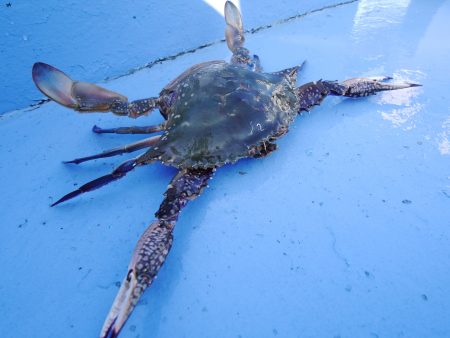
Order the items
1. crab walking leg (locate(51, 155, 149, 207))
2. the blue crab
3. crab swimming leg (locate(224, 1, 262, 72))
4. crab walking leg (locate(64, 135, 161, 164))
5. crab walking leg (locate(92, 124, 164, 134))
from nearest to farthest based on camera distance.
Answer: the blue crab
crab walking leg (locate(51, 155, 149, 207))
crab walking leg (locate(64, 135, 161, 164))
crab walking leg (locate(92, 124, 164, 134))
crab swimming leg (locate(224, 1, 262, 72))

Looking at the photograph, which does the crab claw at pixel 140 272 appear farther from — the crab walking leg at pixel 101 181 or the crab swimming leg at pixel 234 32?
the crab swimming leg at pixel 234 32

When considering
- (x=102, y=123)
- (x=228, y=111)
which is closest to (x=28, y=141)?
(x=102, y=123)

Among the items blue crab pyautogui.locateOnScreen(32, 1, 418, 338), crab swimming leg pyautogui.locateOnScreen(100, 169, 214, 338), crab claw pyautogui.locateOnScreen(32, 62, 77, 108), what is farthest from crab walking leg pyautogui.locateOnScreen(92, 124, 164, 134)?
crab swimming leg pyautogui.locateOnScreen(100, 169, 214, 338)

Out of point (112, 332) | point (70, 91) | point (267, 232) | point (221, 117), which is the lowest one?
point (267, 232)

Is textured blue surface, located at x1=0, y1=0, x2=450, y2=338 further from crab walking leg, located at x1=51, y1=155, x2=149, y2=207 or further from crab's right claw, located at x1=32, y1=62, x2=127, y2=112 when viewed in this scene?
crab's right claw, located at x1=32, y1=62, x2=127, y2=112

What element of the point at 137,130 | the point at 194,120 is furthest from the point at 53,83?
the point at 194,120

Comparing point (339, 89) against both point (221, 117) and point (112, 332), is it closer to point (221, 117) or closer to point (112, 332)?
point (221, 117)
